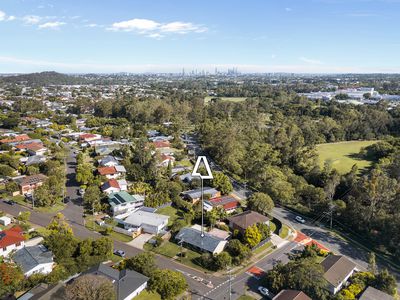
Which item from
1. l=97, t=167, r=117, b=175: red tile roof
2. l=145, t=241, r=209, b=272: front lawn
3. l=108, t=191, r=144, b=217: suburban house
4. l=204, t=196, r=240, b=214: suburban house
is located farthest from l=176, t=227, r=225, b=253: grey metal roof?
l=97, t=167, r=117, b=175: red tile roof

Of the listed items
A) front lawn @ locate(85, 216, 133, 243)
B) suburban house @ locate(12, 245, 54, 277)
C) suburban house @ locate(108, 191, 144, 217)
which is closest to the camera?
suburban house @ locate(12, 245, 54, 277)

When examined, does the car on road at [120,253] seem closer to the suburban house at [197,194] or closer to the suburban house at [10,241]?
the suburban house at [10,241]

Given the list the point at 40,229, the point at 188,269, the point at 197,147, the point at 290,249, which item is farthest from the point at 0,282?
the point at 197,147

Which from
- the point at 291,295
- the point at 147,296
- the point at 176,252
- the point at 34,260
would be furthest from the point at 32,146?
the point at 291,295

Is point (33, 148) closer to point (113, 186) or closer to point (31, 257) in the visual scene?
point (113, 186)

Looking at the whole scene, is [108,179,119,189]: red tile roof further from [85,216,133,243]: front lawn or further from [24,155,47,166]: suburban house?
[24,155,47,166]: suburban house

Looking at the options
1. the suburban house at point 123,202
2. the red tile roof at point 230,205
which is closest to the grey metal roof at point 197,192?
the red tile roof at point 230,205

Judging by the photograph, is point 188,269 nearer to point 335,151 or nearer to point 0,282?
point 0,282
